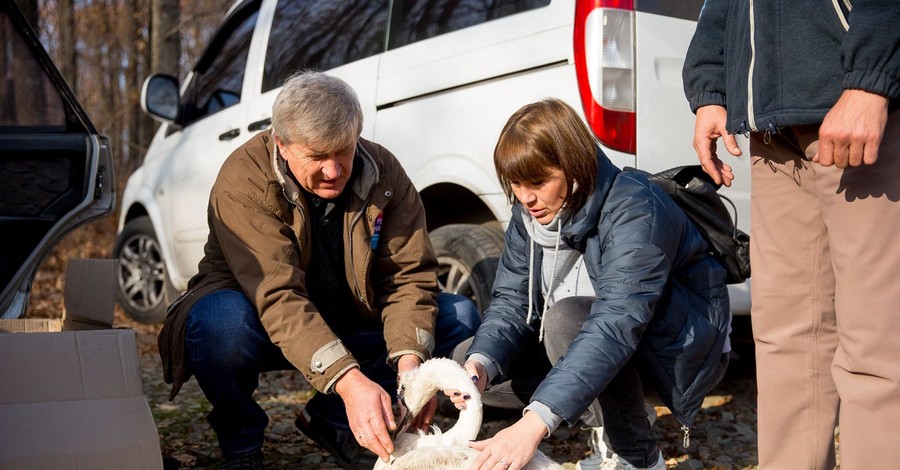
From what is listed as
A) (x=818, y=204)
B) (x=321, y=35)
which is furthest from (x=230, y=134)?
(x=818, y=204)

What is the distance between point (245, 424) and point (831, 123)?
207 centimetres

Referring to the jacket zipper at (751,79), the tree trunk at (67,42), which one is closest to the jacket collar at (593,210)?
the jacket zipper at (751,79)

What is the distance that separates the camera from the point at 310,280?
3.10 m

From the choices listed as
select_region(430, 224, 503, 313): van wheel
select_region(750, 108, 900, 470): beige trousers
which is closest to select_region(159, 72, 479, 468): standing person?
select_region(430, 224, 503, 313): van wheel

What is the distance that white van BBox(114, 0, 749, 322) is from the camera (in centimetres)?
342

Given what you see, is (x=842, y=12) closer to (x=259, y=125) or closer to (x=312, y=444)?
(x=312, y=444)

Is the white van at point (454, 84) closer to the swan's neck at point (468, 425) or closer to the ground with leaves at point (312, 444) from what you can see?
Result: the ground with leaves at point (312, 444)

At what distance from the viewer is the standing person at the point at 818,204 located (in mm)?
1969

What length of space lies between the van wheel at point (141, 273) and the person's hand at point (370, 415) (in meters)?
4.42

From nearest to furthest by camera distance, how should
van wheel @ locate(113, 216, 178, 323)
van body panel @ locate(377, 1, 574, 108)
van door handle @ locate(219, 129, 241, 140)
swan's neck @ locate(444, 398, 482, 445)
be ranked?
swan's neck @ locate(444, 398, 482, 445), van body panel @ locate(377, 1, 574, 108), van door handle @ locate(219, 129, 241, 140), van wheel @ locate(113, 216, 178, 323)

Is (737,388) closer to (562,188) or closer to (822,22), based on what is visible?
(562,188)

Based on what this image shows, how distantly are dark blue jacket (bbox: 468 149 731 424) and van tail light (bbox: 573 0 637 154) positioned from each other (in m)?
0.68

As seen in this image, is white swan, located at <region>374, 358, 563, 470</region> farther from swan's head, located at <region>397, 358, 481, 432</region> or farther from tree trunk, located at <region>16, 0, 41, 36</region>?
tree trunk, located at <region>16, 0, 41, 36</region>

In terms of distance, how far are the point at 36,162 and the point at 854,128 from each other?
10.9ft
